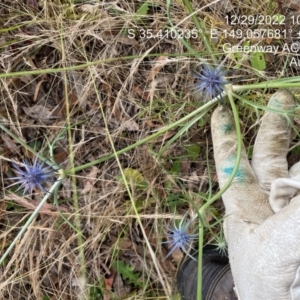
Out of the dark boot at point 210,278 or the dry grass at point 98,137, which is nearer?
the dark boot at point 210,278

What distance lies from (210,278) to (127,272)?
0.83 feet

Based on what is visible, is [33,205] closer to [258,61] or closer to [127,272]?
[127,272]

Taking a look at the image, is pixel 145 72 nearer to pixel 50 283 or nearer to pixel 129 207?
pixel 129 207

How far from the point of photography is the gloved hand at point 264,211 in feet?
2.64

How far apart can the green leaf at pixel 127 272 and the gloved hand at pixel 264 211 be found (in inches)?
17.2

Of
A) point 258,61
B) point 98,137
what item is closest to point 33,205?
point 98,137

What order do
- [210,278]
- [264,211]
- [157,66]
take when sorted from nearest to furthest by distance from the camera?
[264,211], [210,278], [157,66]

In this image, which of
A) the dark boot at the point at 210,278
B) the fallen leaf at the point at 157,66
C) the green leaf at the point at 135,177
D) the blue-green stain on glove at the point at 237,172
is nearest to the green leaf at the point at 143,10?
the fallen leaf at the point at 157,66

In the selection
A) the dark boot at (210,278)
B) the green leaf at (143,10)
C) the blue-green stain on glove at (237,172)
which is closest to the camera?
the blue-green stain on glove at (237,172)

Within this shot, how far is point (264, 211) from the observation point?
3.35 feet

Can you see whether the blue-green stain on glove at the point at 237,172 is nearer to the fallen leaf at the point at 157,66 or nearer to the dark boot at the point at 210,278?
the dark boot at the point at 210,278

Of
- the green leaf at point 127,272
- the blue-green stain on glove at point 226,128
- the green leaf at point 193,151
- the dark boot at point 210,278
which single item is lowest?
the green leaf at point 127,272

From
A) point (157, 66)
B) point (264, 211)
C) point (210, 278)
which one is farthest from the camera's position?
point (157, 66)
